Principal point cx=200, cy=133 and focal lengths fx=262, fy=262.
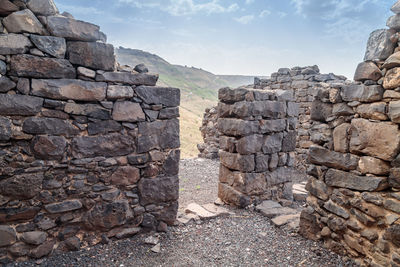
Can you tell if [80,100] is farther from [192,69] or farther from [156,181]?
[192,69]

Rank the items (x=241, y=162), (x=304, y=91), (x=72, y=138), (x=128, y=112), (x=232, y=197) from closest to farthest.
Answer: (x=72, y=138)
(x=128, y=112)
(x=241, y=162)
(x=232, y=197)
(x=304, y=91)

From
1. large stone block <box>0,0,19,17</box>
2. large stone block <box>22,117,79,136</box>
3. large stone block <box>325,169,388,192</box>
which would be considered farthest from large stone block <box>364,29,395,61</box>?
large stone block <box>0,0,19,17</box>

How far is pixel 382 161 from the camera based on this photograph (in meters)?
3.15

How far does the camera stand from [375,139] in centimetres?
318

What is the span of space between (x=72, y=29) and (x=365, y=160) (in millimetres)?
4133

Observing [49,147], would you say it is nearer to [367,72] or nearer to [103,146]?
[103,146]

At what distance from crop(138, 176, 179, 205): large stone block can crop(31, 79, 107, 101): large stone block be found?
146 cm

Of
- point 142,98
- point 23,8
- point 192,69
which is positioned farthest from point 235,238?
point 192,69

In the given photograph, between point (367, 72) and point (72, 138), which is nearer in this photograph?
point (367, 72)

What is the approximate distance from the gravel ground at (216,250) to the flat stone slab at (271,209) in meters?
0.28

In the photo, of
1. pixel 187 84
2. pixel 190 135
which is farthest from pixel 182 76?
pixel 190 135

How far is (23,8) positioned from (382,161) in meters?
4.76

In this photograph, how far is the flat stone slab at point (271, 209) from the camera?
519 cm

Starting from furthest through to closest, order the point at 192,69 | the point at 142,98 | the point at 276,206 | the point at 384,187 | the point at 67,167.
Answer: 1. the point at 192,69
2. the point at 276,206
3. the point at 142,98
4. the point at 67,167
5. the point at 384,187
